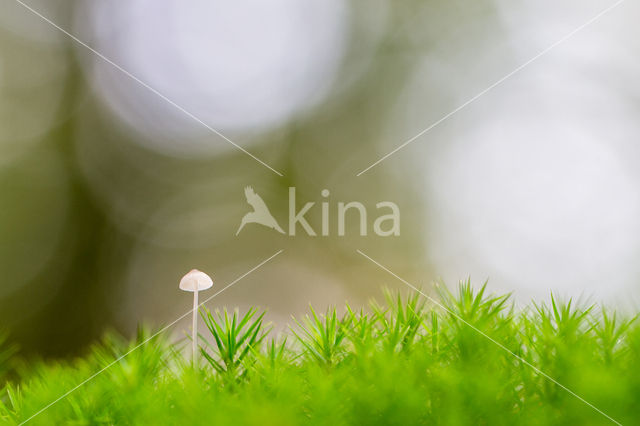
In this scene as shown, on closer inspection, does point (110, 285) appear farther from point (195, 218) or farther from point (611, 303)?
point (611, 303)

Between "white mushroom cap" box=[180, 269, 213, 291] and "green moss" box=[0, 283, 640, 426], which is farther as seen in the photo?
"white mushroom cap" box=[180, 269, 213, 291]

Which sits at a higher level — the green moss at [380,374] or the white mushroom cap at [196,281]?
the white mushroom cap at [196,281]

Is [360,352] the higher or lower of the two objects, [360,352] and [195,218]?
the lower

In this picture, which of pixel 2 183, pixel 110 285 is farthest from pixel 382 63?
pixel 2 183

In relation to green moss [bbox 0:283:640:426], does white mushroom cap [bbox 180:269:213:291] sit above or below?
above

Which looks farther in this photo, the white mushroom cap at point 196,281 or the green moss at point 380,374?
the white mushroom cap at point 196,281

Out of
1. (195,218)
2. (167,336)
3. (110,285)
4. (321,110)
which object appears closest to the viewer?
(167,336)

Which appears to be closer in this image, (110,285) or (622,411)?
(622,411)

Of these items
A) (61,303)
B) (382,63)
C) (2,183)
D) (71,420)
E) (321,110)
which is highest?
(382,63)

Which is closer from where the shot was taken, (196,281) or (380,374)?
(380,374)

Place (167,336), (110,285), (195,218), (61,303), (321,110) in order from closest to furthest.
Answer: (167,336) < (61,303) < (110,285) < (195,218) < (321,110)

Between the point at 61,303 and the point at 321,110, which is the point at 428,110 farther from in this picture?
the point at 61,303
